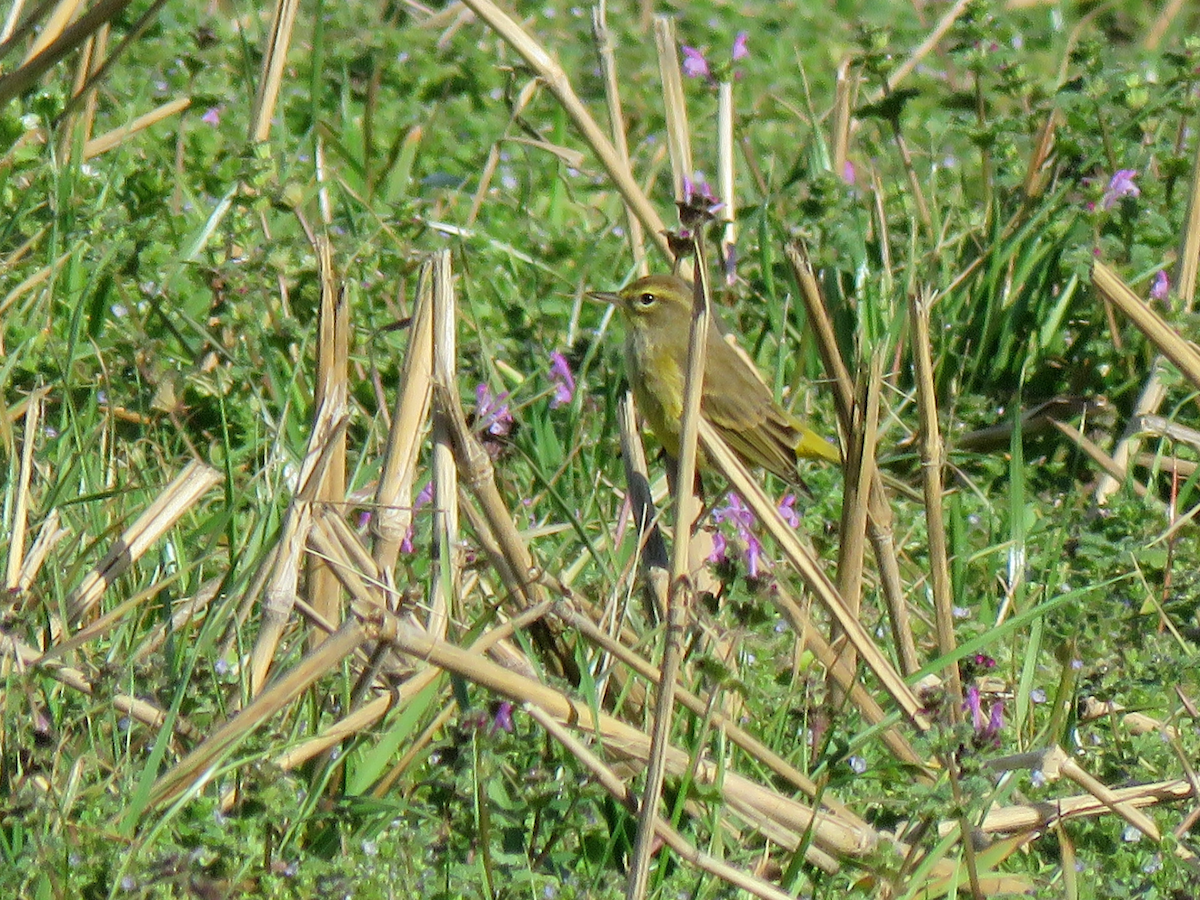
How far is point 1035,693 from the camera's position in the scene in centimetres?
341

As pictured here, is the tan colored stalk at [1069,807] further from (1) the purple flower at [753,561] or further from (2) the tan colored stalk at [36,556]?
(2) the tan colored stalk at [36,556]

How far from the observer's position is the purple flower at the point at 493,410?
11.7 feet

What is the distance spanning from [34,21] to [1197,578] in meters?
2.59

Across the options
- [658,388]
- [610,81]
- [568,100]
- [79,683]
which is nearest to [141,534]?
[79,683]

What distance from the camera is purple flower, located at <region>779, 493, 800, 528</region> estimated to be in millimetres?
4285

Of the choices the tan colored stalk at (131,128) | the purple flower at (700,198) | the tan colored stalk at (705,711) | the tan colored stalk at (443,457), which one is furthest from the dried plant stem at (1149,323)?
the tan colored stalk at (131,128)

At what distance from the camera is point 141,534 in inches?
120

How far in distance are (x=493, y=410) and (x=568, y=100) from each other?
798mm

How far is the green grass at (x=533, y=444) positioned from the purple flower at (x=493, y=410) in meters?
0.07

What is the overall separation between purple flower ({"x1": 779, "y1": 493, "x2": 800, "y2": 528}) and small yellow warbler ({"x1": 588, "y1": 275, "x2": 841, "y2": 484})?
0.26 meters

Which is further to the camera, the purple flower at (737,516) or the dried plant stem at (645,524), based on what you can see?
the purple flower at (737,516)

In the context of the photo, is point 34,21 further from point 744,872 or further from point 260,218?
point 260,218

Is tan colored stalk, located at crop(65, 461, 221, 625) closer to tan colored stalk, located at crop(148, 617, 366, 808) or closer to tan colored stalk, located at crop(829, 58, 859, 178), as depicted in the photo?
tan colored stalk, located at crop(148, 617, 366, 808)

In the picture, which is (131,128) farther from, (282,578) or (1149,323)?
(1149,323)
